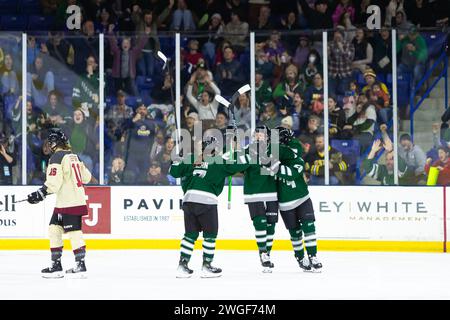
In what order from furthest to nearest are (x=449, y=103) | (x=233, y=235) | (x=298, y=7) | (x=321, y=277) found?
(x=298, y=7) → (x=449, y=103) → (x=233, y=235) → (x=321, y=277)

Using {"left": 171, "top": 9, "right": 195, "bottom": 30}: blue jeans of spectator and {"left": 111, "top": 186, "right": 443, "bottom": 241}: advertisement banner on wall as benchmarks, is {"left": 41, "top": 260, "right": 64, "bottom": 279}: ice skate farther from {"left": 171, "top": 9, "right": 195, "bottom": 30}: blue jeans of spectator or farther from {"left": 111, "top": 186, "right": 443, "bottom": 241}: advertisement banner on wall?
{"left": 171, "top": 9, "right": 195, "bottom": 30}: blue jeans of spectator

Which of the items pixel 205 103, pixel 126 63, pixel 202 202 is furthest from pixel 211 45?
pixel 202 202

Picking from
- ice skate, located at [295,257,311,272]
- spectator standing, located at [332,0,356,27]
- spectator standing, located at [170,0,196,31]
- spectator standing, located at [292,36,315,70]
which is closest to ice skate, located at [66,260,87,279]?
ice skate, located at [295,257,311,272]

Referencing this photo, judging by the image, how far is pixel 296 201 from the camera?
9.32 metres

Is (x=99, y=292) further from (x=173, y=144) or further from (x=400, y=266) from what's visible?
(x=173, y=144)

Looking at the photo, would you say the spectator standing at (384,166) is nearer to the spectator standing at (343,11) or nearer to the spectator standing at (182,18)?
the spectator standing at (343,11)

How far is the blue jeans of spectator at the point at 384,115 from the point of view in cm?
1215

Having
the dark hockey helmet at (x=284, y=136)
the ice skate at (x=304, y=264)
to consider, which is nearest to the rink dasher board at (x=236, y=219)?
the ice skate at (x=304, y=264)

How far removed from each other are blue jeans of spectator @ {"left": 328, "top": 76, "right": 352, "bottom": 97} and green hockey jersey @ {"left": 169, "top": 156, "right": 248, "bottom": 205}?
142 inches

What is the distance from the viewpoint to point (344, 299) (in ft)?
24.2

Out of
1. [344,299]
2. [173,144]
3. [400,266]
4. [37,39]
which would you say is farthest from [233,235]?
[344,299]

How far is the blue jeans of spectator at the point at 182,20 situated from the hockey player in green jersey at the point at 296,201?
5080 millimetres

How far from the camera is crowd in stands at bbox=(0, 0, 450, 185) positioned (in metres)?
12.1

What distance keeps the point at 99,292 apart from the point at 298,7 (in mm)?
7226
